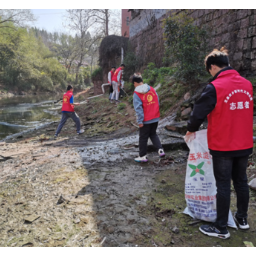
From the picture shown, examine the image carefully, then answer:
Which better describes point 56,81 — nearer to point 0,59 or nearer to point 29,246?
point 0,59

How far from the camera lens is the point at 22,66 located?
1249 inches

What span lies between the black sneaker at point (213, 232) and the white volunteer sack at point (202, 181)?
0.51 feet

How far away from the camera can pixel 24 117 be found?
14961mm

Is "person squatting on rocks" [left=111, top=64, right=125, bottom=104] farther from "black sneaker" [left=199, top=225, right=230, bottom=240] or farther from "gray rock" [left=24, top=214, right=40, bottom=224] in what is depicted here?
"black sneaker" [left=199, top=225, right=230, bottom=240]

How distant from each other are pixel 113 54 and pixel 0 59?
66.0ft

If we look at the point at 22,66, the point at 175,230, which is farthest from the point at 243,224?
the point at 22,66

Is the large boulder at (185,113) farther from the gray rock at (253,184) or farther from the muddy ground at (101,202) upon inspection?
the gray rock at (253,184)

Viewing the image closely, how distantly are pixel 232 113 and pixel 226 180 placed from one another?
0.67 m

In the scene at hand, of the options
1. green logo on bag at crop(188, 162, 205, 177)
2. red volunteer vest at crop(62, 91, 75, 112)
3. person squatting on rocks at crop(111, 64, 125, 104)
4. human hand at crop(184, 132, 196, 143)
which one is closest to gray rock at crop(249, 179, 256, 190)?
green logo on bag at crop(188, 162, 205, 177)

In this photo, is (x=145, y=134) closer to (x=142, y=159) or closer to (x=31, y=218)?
(x=142, y=159)

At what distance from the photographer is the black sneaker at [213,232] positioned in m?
2.25

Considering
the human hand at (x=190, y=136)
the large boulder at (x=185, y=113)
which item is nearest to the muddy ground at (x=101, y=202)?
the human hand at (x=190, y=136)

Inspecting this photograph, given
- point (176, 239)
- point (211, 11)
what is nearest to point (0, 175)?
point (176, 239)

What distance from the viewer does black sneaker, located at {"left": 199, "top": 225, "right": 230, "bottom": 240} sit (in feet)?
7.37
